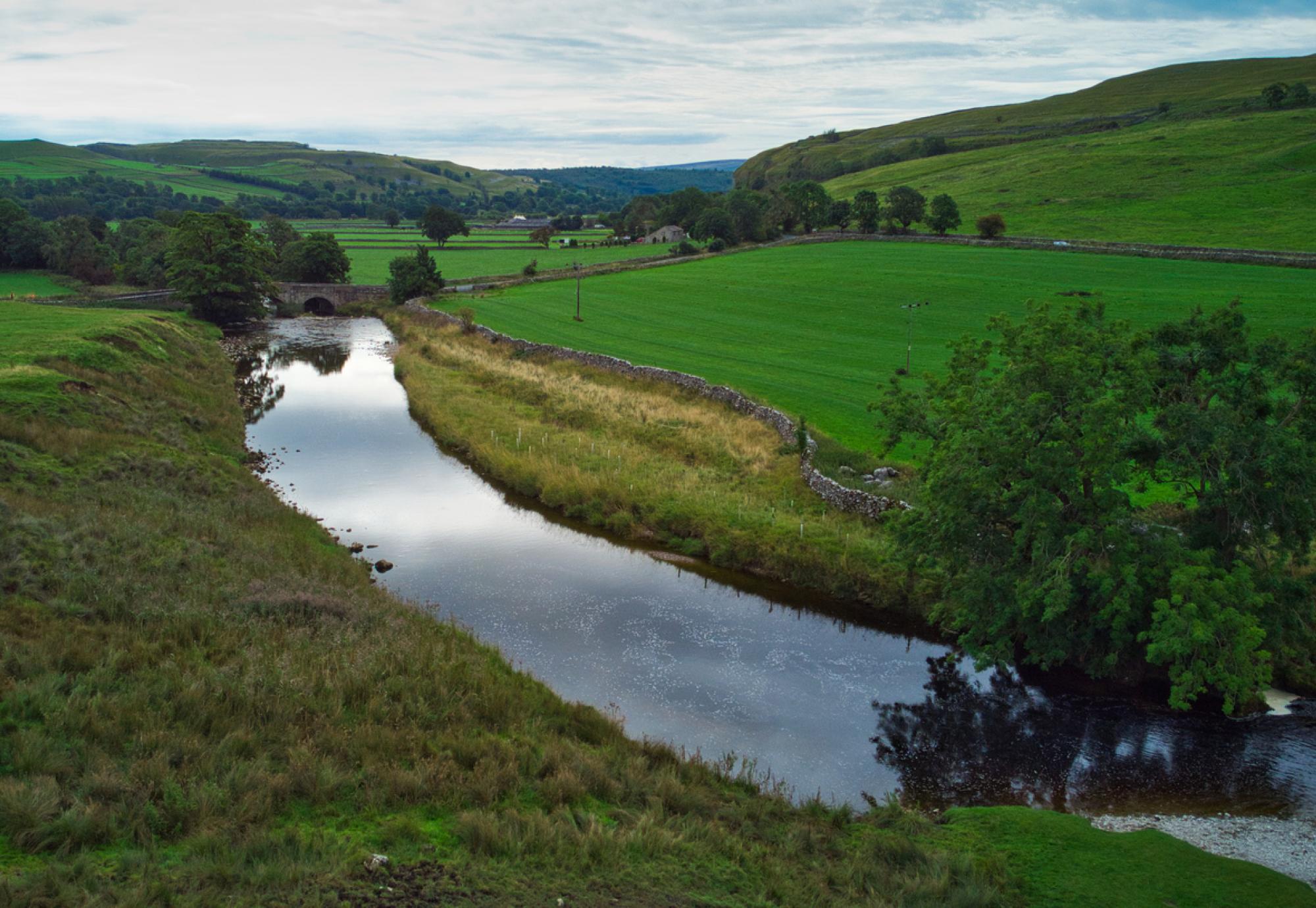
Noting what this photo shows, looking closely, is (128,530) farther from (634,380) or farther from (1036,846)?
(634,380)

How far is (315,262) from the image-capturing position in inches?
3686

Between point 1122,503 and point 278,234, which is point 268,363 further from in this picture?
point 1122,503

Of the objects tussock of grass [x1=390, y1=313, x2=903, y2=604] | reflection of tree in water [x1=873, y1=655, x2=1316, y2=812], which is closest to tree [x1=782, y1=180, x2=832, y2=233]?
tussock of grass [x1=390, y1=313, x2=903, y2=604]

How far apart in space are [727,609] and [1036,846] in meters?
11.6

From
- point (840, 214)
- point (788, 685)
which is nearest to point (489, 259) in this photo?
point (840, 214)

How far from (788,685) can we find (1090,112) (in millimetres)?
168794

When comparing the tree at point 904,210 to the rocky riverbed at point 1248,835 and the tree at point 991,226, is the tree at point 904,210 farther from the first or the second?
the rocky riverbed at point 1248,835

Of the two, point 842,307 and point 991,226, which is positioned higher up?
point 991,226

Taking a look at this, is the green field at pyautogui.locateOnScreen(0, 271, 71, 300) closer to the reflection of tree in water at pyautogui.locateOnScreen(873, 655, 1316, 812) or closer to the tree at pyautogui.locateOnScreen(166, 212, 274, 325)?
the tree at pyautogui.locateOnScreen(166, 212, 274, 325)

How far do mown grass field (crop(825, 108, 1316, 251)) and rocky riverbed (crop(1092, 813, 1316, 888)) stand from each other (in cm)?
6099

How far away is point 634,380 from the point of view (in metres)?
45.7

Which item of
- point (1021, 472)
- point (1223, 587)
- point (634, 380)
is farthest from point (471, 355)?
point (1223, 587)

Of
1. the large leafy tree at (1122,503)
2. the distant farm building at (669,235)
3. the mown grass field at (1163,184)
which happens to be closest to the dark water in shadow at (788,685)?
the large leafy tree at (1122,503)

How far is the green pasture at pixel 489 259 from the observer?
10281cm
